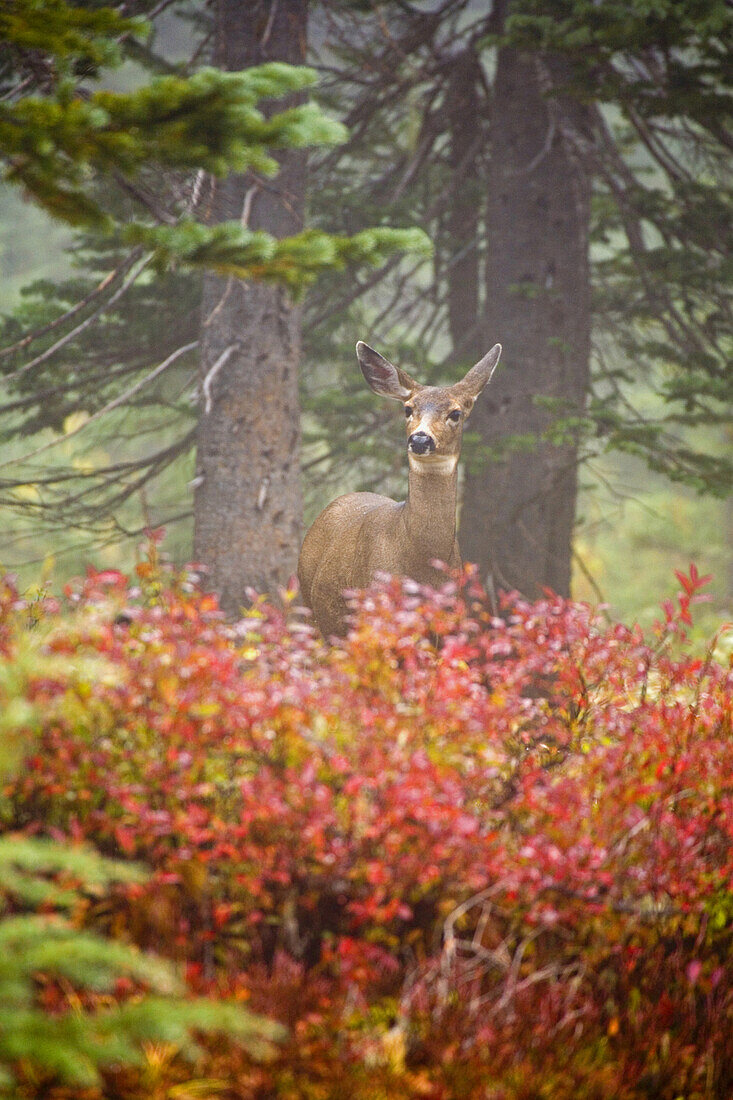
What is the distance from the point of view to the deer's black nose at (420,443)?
6059 mm

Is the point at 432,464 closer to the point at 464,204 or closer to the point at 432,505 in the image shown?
the point at 432,505

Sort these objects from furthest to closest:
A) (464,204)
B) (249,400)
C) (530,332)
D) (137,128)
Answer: (464,204) < (530,332) < (249,400) < (137,128)

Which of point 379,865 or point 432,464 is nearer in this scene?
point 379,865

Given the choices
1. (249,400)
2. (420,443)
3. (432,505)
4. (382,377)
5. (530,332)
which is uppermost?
(530,332)

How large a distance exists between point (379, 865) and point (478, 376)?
393cm

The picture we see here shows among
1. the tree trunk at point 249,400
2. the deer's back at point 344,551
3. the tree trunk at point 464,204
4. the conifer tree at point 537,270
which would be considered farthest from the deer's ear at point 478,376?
the tree trunk at point 464,204

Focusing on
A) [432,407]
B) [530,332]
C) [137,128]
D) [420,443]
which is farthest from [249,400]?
[137,128]

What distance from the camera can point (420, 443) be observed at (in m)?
6.07

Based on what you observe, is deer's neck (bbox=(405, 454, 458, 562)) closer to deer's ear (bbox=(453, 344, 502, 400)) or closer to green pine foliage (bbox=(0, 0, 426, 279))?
deer's ear (bbox=(453, 344, 502, 400))

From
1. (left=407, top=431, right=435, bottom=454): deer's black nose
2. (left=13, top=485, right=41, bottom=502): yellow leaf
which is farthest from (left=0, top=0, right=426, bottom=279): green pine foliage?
(left=13, top=485, right=41, bottom=502): yellow leaf

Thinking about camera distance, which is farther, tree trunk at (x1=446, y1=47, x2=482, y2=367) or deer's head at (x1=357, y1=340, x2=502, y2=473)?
tree trunk at (x1=446, y1=47, x2=482, y2=367)

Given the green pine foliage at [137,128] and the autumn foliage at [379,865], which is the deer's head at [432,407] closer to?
the autumn foliage at [379,865]

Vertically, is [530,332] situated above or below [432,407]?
above

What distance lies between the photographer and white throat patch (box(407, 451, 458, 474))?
21.1ft
